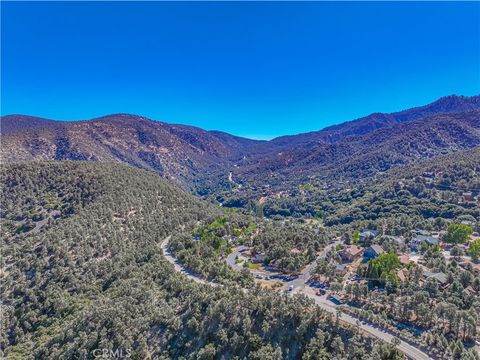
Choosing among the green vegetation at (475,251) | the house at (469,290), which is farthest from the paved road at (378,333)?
the green vegetation at (475,251)

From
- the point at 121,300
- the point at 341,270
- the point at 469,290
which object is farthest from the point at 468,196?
the point at 121,300

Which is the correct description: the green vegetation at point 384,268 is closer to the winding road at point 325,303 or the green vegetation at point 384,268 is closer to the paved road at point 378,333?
the winding road at point 325,303

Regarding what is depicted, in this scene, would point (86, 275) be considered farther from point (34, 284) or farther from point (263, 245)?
point (263, 245)

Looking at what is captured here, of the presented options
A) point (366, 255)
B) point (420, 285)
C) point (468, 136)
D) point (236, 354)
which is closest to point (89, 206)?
point (236, 354)

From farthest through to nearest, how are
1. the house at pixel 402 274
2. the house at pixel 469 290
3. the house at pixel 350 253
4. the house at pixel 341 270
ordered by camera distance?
the house at pixel 350 253, the house at pixel 341 270, the house at pixel 402 274, the house at pixel 469 290

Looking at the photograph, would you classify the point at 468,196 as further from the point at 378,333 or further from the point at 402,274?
the point at 378,333

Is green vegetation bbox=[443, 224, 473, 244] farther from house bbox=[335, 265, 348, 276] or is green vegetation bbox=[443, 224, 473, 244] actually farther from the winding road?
house bbox=[335, 265, 348, 276]
